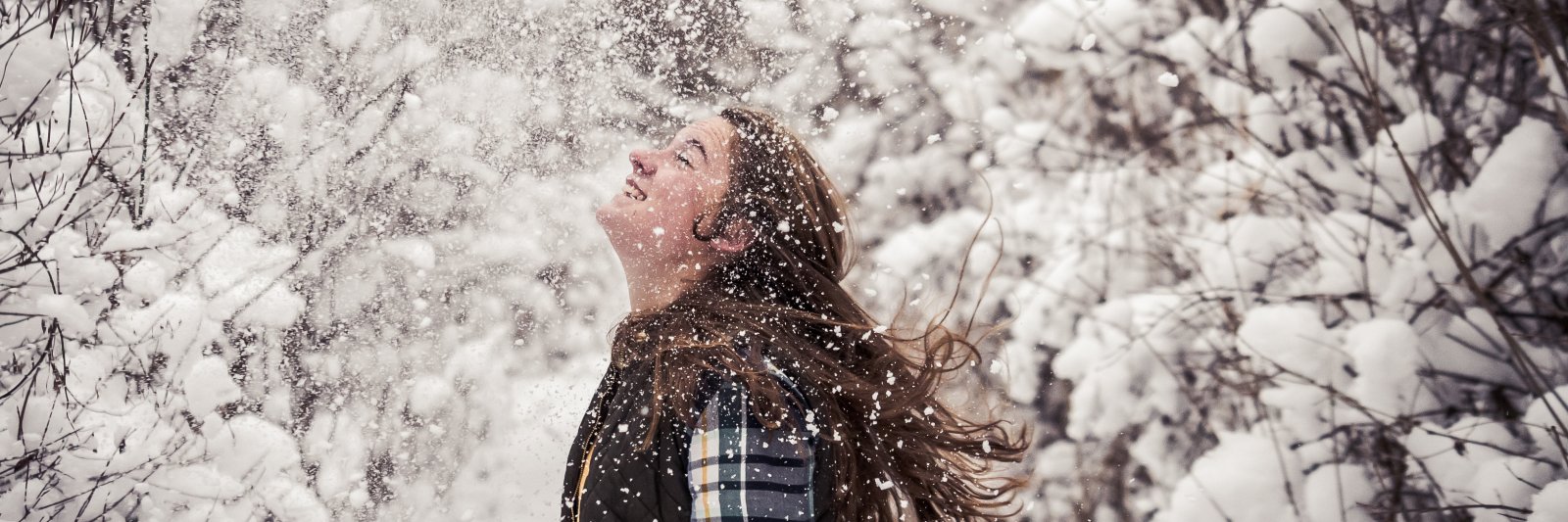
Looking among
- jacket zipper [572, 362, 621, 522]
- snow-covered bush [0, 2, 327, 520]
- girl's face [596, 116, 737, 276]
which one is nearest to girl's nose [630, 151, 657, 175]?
girl's face [596, 116, 737, 276]

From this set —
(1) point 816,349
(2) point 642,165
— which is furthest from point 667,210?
(1) point 816,349

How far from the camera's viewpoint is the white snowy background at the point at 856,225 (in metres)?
1.97

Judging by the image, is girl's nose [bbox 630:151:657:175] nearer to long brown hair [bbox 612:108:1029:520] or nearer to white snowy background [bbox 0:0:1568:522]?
long brown hair [bbox 612:108:1029:520]

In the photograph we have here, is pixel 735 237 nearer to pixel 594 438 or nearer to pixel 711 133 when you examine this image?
pixel 711 133

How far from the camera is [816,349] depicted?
1.60m

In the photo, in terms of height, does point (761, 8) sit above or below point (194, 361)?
above

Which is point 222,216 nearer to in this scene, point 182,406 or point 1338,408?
point 182,406

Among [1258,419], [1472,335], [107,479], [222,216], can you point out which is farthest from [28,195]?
[1258,419]

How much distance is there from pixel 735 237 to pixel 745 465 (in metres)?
0.56

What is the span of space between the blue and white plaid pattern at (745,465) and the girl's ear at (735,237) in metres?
0.42

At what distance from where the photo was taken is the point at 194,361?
9.63ft

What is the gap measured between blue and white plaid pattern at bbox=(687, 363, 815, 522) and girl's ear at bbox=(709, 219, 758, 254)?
416 millimetres

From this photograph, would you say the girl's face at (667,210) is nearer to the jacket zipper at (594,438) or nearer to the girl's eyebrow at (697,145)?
the girl's eyebrow at (697,145)

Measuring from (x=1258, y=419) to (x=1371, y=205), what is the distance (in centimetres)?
88
